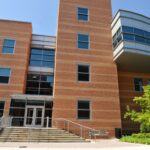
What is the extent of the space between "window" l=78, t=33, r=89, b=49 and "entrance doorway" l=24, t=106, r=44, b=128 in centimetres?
826

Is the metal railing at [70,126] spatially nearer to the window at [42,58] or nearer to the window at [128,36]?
the window at [42,58]

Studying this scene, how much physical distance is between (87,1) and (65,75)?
10.7 metres

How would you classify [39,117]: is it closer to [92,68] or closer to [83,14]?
[92,68]

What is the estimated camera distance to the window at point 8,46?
22147mm

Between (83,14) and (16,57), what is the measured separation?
31.7ft

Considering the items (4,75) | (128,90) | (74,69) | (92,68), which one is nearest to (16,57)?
(4,75)

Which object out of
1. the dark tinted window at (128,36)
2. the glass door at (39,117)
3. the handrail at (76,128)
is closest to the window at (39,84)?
the glass door at (39,117)

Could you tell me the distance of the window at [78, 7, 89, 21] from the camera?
77.4ft

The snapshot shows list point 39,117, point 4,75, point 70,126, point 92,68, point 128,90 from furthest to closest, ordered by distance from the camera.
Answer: point 128,90, point 92,68, point 4,75, point 39,117, point 70,126

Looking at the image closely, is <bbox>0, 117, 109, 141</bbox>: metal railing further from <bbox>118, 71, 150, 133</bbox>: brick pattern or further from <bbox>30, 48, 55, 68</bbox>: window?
<bbox>30, 48, 55, 68</bbox>: window

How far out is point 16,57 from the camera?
21938 millimetres

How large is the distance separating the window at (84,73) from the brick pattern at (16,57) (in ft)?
20.3

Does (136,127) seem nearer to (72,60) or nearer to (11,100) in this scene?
(72,60)

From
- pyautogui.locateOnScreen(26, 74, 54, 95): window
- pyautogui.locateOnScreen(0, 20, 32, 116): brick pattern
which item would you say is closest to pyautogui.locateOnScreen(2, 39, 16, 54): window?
pyautogui.locateOnScreen(0, 20, 32, 116): brick pattern
